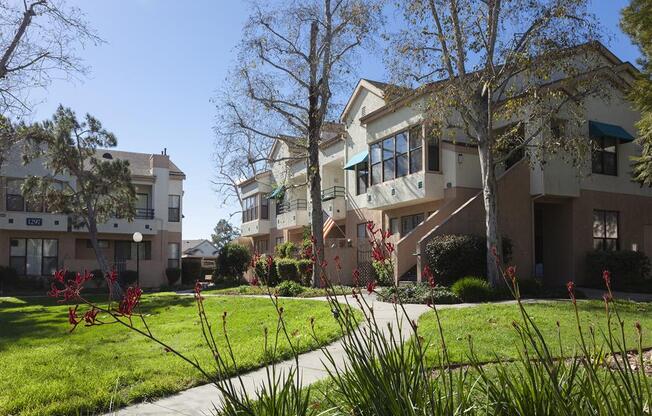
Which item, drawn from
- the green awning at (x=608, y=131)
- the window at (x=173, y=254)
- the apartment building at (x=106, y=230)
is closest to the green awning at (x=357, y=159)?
the green awning at (x=608, y=131)

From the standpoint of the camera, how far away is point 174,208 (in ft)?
136

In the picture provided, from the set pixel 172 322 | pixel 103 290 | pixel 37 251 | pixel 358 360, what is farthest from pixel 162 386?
pixel 37 251

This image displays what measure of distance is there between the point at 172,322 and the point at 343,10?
1403cm

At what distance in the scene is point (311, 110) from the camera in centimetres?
2248

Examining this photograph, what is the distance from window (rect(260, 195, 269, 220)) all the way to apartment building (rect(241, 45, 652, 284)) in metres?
15.5

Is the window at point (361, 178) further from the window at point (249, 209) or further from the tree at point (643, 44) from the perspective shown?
the window at point (249, 209)

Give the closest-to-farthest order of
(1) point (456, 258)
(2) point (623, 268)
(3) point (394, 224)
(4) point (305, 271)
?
(1) point (456, 258) < (2) point (623, 268) < (4) point (305, 271) < (3) point (394, 224)

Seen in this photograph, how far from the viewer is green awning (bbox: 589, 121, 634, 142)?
67.7 ft

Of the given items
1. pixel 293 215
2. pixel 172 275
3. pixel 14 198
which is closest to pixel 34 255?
pixel 14 198

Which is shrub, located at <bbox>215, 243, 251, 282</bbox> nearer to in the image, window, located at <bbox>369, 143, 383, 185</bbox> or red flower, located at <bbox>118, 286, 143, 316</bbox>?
window, located at <bbox>369, 143, 383, 185</bbox>

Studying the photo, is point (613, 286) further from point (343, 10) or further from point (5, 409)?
point (5, 409)

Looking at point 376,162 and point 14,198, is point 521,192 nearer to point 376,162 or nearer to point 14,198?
point 376,162

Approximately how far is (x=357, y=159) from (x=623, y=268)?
12.5m

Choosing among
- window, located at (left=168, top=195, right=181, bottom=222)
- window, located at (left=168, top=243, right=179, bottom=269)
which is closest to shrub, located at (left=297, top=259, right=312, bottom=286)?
window, located at (left=168, top=243, right=179, bottom=269)
